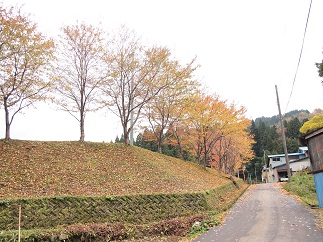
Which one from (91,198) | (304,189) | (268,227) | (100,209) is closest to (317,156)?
(268,227)

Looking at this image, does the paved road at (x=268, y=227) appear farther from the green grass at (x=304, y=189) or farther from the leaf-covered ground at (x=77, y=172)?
the green grass at (x=304, y=189)

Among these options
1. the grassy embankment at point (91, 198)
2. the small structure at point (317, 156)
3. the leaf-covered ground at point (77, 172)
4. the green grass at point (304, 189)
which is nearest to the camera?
the grassy embankment at point (91, 198)

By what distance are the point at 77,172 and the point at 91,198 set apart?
3.67 m

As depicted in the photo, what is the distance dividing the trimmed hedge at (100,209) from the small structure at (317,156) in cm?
486

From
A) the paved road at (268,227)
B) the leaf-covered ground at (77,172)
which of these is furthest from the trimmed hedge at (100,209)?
the paved road at (268,227)

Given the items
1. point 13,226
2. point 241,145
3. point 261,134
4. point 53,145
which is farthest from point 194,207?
point 261,134

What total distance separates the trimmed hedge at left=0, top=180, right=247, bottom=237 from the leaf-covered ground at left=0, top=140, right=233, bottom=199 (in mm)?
850

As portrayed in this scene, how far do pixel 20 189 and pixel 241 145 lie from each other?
30.2 metres

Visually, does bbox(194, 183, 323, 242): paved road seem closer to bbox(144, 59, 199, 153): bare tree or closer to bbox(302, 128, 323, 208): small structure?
bbox(302, 128, 323, 208): small structure

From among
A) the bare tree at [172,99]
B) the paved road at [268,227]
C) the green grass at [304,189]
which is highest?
the bare tree at [172,99]

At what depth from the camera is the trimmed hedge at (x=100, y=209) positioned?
31.8 ft

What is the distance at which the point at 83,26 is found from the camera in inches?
716

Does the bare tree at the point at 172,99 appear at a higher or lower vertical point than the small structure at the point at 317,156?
higher

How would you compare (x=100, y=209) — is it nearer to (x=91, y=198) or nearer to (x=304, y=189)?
(x=91, y=198)
